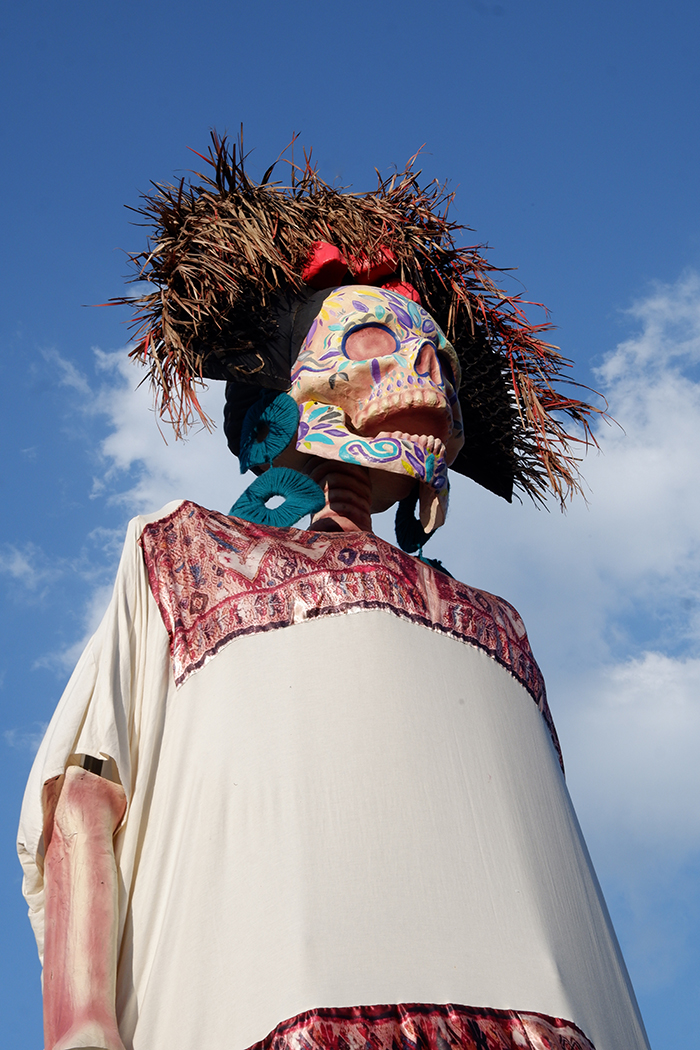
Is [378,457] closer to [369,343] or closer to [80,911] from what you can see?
[369,343]

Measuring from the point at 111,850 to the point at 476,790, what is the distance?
81 cm

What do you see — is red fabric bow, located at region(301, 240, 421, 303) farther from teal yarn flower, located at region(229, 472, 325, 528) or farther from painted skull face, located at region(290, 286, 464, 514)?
teal yarn flower, located at region(229, 472, 325, 528)

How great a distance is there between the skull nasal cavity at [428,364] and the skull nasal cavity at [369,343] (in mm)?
88

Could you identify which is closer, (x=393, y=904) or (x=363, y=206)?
(x=393, y=904)

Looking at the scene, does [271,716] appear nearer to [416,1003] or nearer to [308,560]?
[308,560]

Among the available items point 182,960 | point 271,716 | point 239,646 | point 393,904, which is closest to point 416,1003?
point 393,904

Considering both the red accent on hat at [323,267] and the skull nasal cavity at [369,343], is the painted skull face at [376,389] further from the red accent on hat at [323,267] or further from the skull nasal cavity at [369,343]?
the red accent on hat at [323,267]

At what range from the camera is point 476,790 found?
2.62 meters

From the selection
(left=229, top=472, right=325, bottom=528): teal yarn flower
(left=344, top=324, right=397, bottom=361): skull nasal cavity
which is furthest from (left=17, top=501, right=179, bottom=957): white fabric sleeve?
(left=344, top=324, right=397, bottom=361): skull nasal cavity

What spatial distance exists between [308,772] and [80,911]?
21.2 inches

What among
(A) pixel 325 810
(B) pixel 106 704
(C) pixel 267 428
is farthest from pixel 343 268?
(A) pixel 325 810

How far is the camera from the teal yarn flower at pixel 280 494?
333 centimetres

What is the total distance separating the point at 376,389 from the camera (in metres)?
3.52

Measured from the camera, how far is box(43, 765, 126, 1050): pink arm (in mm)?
2229
